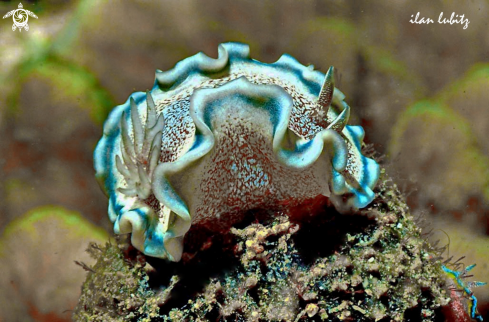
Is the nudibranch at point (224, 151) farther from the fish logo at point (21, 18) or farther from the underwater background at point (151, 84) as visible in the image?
the fish logo at point (21, 18)

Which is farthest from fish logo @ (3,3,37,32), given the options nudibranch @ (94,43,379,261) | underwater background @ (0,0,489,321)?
nudibranch @ (94,43,379,261)

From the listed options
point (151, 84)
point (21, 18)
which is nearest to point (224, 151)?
point (151, 84)

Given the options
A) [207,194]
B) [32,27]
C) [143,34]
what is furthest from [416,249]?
[32,27]

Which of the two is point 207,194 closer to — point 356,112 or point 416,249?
point 416,249

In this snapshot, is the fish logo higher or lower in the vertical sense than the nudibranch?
higher

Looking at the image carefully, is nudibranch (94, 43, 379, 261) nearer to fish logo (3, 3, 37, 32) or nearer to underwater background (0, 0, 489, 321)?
underwater background (0, 0, 489, 321)
